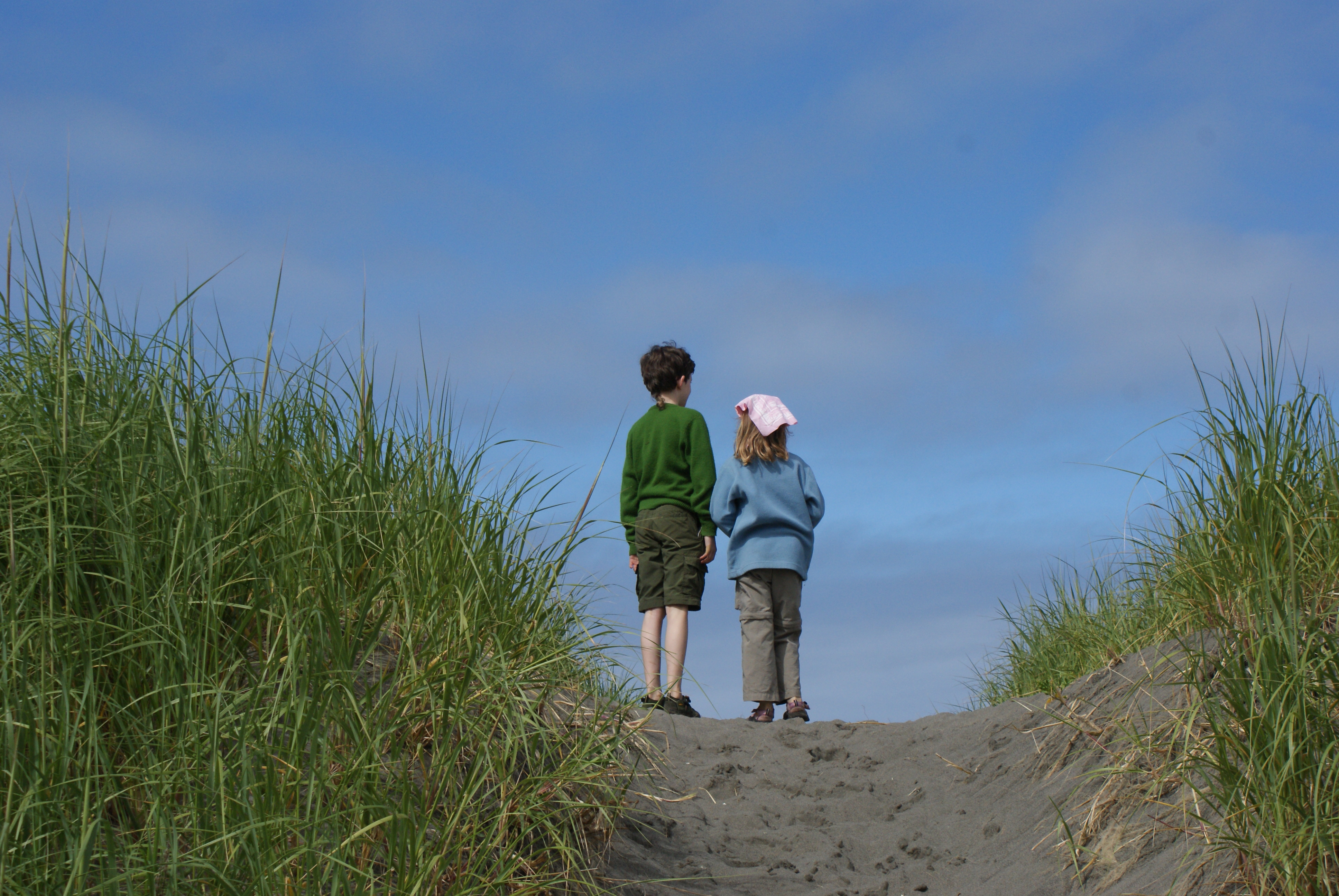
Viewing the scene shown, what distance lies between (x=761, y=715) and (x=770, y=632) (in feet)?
1.69

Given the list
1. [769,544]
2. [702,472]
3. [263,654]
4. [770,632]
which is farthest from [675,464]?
[263,654]

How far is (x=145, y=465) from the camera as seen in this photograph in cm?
313

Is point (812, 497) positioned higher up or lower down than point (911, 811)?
higher up

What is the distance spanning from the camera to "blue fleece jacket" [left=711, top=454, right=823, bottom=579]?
6422 mm

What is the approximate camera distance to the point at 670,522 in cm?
629

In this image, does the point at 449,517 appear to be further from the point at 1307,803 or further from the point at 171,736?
the point at 1307,803

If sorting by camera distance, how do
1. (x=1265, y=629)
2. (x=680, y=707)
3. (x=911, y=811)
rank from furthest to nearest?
1. (x=680, y=707)
2. (x=911, y=811)
3. (x=1265, y=629)

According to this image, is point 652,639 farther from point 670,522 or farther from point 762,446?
point 762,446

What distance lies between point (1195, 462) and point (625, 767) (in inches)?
94.6

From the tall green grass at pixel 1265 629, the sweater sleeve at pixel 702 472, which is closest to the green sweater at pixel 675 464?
the sweater sleeve at pixel 702 472

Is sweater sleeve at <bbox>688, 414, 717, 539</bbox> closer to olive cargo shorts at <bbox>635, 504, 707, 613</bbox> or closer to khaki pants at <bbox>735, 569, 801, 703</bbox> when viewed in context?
olive cargo shorts at <bbox>635, 504, 707, 613</bbox>

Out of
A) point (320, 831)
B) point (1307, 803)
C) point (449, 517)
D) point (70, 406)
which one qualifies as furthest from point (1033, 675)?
point (70, 406)

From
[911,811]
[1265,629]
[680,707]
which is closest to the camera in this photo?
[1265,629]

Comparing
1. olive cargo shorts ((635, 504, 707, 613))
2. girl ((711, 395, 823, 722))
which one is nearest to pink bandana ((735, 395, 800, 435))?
girl ((711, 395, 823, 722))
